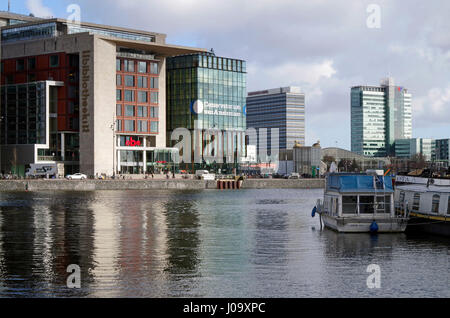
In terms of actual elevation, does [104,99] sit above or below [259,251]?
above

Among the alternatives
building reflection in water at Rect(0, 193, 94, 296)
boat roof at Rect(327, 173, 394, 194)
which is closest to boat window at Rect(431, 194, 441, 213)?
boat roof at Rect(327, 173, 394, 194)

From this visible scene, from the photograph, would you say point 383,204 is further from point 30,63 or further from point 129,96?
point 30,63

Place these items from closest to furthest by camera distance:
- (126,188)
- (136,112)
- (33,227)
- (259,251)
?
(259,251) < (33,227) < (126,188) < (136,112)

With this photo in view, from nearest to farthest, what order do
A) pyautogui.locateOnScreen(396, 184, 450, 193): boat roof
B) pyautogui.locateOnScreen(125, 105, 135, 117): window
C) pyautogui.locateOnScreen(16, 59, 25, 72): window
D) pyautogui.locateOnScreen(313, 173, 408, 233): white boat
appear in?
pyautogui.locateOnScreen(313, 173, 408, 233): white boat
pyautogui.locateOnScreen(396, 184, 450, 193): boat roof
pyautogui.locateOnScreen(16, 59, 25, 72): window
pyautogui.locateOnScreen(125, 105, 135, 117): window

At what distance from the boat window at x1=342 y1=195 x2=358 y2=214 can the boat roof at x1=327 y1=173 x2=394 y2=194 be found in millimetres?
1291

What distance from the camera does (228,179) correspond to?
19288 cm

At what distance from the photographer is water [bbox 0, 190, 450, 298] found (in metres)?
36.4

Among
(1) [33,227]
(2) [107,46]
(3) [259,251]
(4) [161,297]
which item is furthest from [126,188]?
(4) [161,297]

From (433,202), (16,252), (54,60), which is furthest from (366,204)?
(54,60)

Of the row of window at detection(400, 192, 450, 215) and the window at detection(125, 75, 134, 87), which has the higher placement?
the window at detection(125, 75, 134, 87)

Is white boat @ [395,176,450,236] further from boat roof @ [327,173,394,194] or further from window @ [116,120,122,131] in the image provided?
window @ [116,120,122,131]

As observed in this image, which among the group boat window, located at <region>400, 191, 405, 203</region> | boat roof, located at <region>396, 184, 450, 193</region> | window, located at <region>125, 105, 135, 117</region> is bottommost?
boat window, located at <region>400, 191, 405, 203</region>
